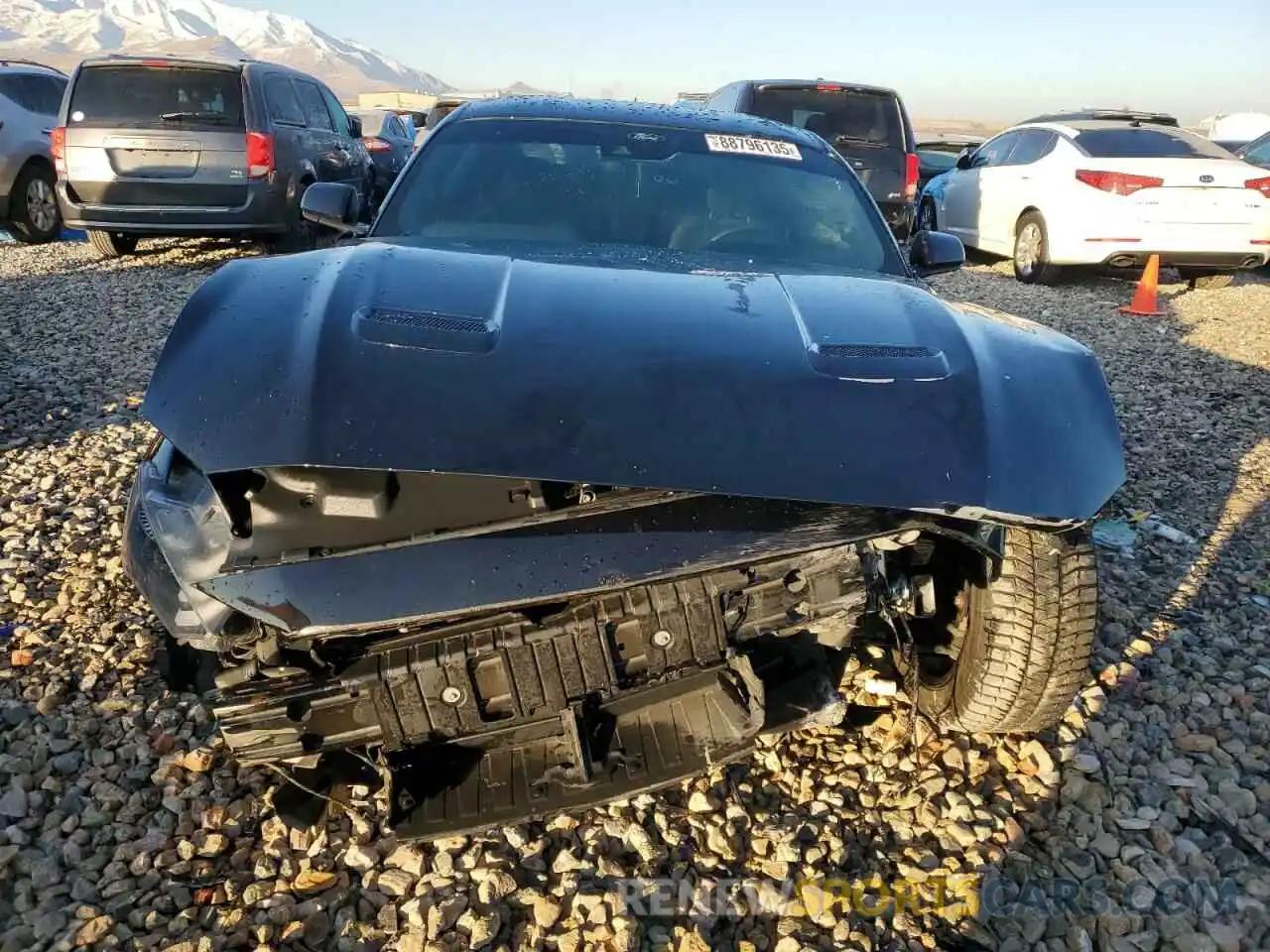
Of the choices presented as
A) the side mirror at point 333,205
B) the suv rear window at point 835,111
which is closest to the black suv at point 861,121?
the suv rear window at point 835,111

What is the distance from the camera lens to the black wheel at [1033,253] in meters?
9.40

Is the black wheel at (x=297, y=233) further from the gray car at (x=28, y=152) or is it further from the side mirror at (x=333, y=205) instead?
the side mirror at (x=333, y=205)

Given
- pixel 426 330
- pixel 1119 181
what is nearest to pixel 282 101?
pixel 1119 181

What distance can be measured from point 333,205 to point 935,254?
219 centimetres

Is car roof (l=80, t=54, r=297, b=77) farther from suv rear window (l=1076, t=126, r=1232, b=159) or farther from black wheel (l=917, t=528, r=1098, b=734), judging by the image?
black wheel (l=917, t=528, r=1098, b=734)

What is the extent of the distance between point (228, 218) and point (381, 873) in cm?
733

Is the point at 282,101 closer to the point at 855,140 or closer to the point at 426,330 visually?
the point at 855,140

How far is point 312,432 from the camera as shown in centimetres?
171

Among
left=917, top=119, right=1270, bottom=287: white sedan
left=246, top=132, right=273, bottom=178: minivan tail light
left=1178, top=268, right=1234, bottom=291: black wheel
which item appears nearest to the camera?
left=246, top=132, right=273, bottom=178: minivan tail light

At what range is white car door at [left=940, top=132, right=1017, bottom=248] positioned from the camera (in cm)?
1060

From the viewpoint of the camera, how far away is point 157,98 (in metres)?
8.22

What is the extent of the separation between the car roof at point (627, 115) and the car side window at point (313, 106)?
21.3 feet

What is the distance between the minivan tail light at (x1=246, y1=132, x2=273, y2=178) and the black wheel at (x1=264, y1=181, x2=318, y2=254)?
38cm

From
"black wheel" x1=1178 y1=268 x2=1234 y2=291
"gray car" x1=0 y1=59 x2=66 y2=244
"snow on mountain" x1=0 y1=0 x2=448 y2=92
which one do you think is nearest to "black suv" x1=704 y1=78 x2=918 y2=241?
"black wheel" x1=1178 y1=268 x2=1234 y2=291
